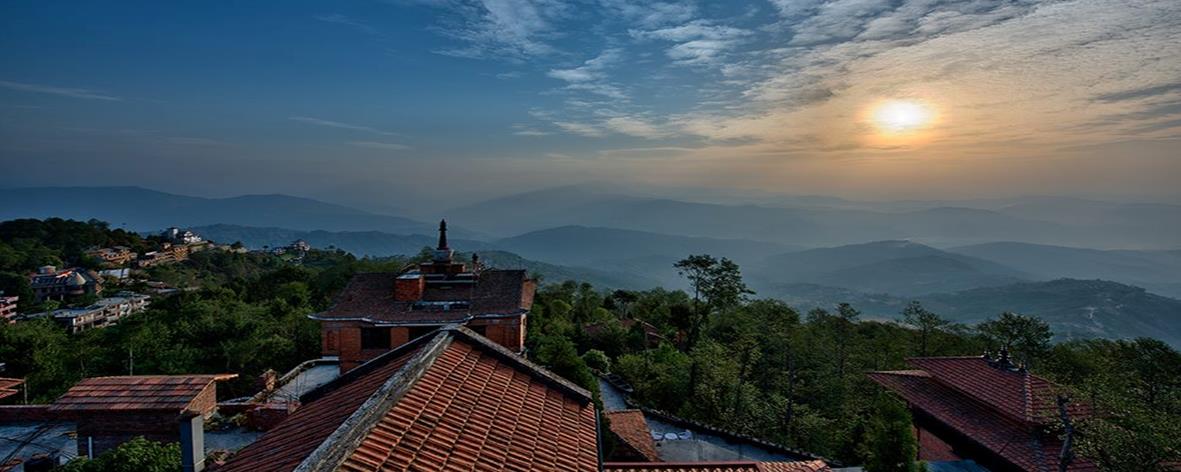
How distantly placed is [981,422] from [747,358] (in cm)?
1261

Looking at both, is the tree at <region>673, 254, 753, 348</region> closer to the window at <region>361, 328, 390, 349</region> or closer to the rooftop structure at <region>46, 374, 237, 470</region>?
the window at <region>361, 328, 390, 349</region>

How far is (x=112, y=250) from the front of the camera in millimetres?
88375

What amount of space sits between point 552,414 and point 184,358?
81.9 feet

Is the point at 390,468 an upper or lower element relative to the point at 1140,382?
upper

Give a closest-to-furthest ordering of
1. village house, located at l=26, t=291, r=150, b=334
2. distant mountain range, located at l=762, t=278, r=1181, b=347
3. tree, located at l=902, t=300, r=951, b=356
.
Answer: tree, located at l=902, t=300, r=951, b=356 → village house, located at l=26, t=291, r=150, b=334 → distant mountain range, located at l=762, t=278, r=1181, b=347

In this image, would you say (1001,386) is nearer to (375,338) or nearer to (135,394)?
(135,394)

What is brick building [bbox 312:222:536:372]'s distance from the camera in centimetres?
2109

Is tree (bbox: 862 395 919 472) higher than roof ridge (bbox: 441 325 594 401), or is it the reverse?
roof ridge (bbox: 441 325 594 401)

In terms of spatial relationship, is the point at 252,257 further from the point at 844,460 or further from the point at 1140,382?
the point at 1140,382

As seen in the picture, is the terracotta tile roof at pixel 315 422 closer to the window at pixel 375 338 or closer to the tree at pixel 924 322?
the window at pixel 375 338

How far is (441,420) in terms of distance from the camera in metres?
5.38

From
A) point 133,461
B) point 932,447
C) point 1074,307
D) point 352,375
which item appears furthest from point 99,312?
point 1074,307

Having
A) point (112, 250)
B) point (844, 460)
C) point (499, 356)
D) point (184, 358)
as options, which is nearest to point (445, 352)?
point (499, 356)

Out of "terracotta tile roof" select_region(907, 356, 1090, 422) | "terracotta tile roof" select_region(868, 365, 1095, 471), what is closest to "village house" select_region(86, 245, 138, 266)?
"terracotta tile roof" select_region(868, 365, 1095, 471)
